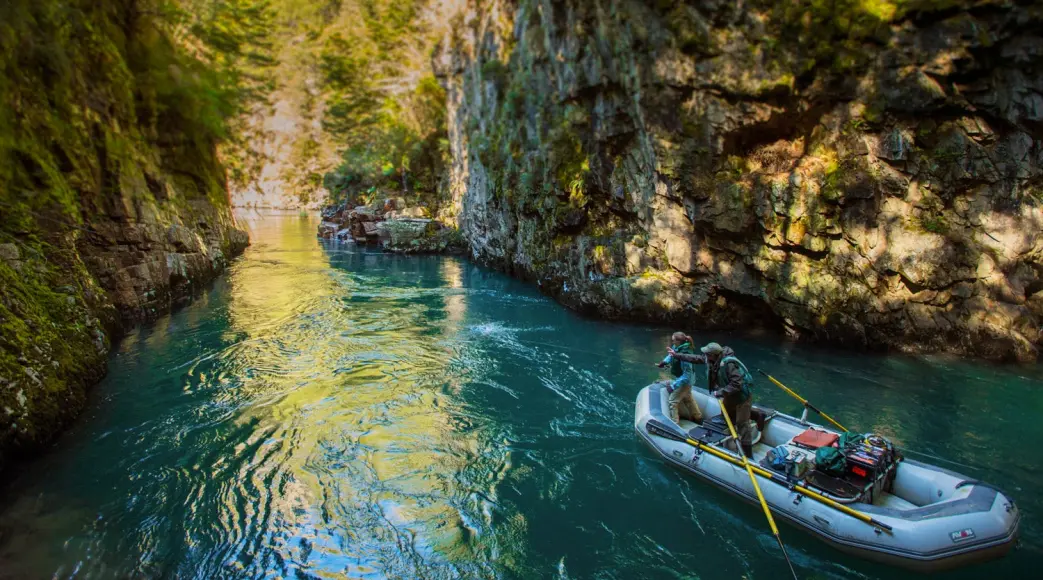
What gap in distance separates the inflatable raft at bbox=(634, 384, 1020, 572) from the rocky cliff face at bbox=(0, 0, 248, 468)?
9.51m

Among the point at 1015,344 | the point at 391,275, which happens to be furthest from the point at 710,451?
the point at 391,275

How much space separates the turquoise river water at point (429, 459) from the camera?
6125mm

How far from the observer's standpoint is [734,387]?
25.5ft

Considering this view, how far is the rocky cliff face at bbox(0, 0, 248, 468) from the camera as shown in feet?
27.4

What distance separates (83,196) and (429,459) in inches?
455

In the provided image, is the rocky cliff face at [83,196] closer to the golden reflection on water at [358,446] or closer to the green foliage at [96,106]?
the green foliage at [96,106]

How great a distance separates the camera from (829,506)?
629cm

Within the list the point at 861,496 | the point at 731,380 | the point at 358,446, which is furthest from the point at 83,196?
the point at 861,496

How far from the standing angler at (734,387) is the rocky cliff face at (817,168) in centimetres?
717

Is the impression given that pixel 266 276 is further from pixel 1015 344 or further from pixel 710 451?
pixel 1015 344

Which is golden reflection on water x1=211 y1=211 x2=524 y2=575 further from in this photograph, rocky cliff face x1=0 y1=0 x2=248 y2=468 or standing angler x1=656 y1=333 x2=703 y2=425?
standing angler x1=656 y1=333 x2=703 y2=425

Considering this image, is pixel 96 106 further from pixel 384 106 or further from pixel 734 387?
pixel 384 106

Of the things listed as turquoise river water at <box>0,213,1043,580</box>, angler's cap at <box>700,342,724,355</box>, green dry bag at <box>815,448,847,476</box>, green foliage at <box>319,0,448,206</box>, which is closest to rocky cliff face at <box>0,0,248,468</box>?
turquoise river water at <box>0,213,1043,580</box>

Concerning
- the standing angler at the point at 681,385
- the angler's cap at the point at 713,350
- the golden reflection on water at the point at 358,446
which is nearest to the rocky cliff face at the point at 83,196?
the golden reflection on water at the point at 358,446
